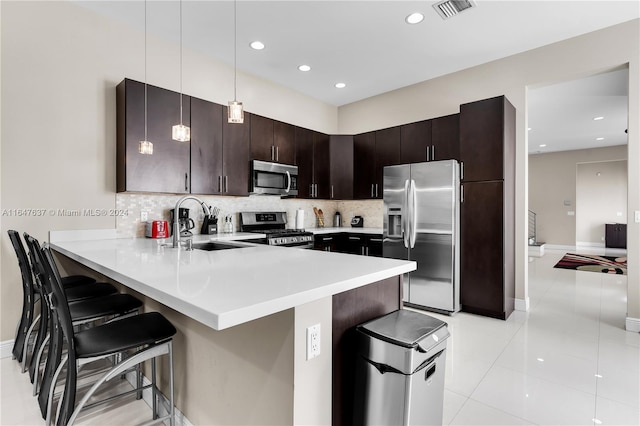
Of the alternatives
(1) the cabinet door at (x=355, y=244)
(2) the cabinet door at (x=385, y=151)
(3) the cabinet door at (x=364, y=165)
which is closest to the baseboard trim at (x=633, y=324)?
(1) the cabinet door at (x=355, y=244)

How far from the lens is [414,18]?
314 cm

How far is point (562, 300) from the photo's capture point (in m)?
4.27

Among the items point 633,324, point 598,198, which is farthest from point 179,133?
point 598,198

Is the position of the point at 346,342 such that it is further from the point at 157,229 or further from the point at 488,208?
the point at 488,208

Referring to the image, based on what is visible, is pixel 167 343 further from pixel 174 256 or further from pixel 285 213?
pixel 285 213

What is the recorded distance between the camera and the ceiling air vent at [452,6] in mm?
2889

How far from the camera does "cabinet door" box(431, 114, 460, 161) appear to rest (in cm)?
408

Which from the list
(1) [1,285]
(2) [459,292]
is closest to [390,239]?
(2) [459,292]

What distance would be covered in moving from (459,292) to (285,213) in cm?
258

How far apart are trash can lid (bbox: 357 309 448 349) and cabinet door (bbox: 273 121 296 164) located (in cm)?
324

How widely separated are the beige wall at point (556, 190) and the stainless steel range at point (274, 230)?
905 cm

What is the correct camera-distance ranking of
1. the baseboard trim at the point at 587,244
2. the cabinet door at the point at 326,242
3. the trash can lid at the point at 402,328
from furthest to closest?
the baseboard trim at the point at 587,244 → the cabinet door at the point at 326,242 → the trash can lid at the point at 402,328

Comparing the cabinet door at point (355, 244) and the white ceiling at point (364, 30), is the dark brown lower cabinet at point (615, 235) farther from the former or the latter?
the cabinet door at point (355, 244)

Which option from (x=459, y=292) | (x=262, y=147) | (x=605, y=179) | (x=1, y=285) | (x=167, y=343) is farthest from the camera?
(x=605, y=179)
